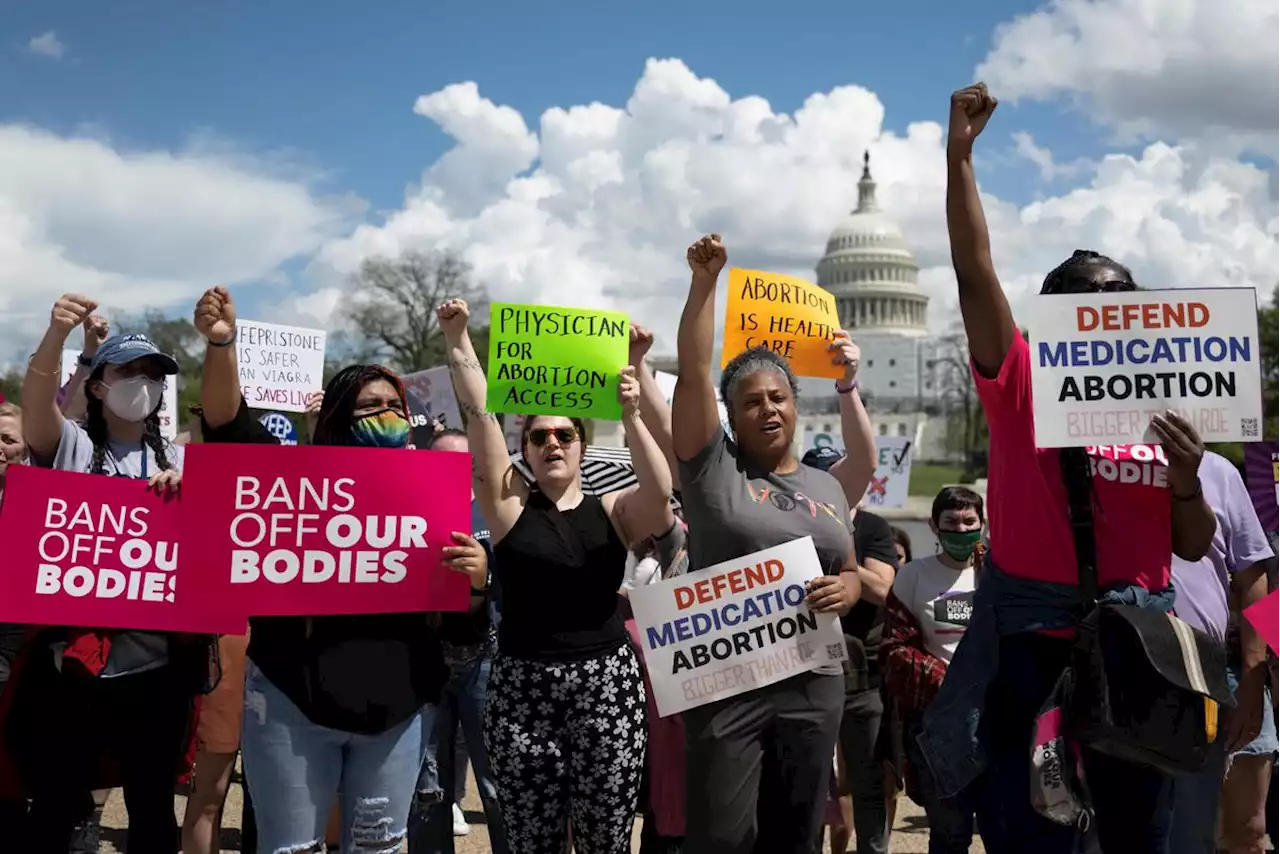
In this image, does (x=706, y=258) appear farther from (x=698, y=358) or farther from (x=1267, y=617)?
(x=1267, y=617)

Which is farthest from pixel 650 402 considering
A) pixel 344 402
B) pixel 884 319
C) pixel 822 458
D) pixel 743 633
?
pixel 884 319

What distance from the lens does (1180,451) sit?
2.71 metres

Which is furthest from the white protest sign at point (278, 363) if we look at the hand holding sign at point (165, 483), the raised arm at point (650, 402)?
the hand holding sign at point (165, 483)

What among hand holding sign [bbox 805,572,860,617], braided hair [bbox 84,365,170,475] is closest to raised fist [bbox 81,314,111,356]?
braided hair [bbox 84,365,170,475]

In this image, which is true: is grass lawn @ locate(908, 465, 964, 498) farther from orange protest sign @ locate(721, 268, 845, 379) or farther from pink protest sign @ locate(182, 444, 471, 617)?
pink protest sign @ locate(182, 444, 471, 617)

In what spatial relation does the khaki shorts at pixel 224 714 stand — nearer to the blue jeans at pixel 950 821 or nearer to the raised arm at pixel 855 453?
the raised arm at pixel 855 453

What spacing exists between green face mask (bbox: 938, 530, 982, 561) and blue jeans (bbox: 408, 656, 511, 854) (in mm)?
2009

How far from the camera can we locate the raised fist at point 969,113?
2.70m

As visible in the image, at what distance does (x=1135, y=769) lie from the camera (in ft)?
9.03

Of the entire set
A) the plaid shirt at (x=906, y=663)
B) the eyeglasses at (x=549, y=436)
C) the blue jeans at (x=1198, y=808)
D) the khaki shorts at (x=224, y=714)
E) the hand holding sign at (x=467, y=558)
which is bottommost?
the blue jeans at (x=1198, y=808)

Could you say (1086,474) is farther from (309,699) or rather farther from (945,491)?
(945,491)

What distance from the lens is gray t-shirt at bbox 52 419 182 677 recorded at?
147 inches

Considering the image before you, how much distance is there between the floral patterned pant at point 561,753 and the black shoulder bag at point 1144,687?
4.74 feet

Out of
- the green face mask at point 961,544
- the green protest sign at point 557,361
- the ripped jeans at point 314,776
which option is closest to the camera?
the ripped jeans at point 314,776
